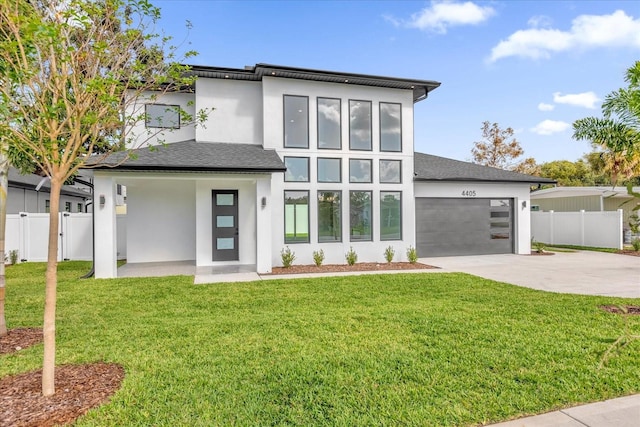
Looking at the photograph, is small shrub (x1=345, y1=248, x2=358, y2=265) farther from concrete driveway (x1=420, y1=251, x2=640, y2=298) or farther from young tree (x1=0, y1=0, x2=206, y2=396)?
young tree (x1=0, y1=0, x2=206, y2=396)

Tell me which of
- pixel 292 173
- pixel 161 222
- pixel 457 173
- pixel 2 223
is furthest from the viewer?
pixel 457 173

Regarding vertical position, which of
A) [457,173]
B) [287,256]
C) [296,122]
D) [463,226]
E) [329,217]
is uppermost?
[296,122]

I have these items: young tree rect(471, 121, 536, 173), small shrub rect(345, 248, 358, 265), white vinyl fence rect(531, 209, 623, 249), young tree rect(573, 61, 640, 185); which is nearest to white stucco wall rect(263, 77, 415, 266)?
small shrub rect(345, 248, 358, 265)

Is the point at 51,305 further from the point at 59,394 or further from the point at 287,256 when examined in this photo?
the point at 287,256

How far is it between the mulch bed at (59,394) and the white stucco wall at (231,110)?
9.33 meters

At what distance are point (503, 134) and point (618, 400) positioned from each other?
26239 mm

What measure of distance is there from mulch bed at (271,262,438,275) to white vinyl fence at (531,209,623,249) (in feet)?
35.2

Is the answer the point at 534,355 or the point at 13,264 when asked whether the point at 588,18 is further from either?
the point at 13,264

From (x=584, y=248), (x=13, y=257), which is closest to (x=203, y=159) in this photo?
(x=13, y=257)

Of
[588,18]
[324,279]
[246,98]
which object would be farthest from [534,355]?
[588,18]

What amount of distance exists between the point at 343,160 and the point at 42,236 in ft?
37.2

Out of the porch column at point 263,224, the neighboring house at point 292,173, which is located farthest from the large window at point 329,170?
the porch column at point 263,224

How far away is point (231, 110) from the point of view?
12039 mm

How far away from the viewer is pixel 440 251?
45.3ft
